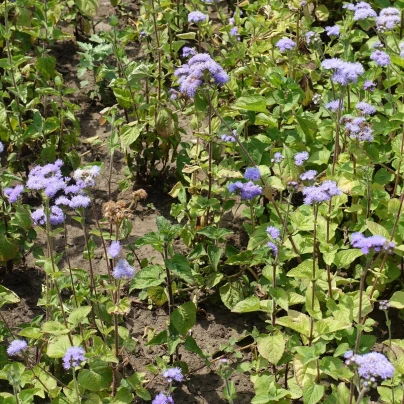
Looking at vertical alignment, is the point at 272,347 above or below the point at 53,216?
below

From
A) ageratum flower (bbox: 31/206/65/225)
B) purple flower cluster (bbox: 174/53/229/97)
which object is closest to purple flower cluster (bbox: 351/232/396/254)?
purple flower cluster (bbox: 174/53/229/97)

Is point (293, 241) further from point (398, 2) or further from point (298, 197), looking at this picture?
point (398, 2)

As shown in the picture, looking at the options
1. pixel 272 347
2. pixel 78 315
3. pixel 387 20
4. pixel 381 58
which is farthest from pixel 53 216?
pixel 387 20

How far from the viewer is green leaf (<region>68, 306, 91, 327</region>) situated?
353cm

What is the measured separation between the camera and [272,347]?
145 inches

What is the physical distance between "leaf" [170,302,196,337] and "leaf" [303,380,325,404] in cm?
71

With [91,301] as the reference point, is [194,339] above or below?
below

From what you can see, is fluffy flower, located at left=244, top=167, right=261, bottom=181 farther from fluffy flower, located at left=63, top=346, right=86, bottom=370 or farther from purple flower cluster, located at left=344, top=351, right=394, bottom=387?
purple flower cluster, located at left=344, top=351, right=394, bottom=387

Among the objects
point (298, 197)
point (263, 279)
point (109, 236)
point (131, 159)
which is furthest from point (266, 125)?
point (109, 236)

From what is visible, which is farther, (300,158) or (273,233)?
(300,158)

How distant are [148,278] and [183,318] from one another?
0.29 meters

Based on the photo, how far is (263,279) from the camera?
13.8ft

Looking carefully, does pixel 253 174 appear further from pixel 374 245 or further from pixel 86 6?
pixel 86 6

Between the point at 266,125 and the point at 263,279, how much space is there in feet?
4.58
